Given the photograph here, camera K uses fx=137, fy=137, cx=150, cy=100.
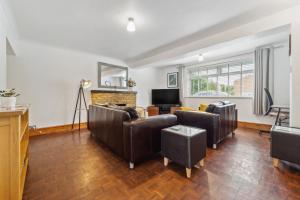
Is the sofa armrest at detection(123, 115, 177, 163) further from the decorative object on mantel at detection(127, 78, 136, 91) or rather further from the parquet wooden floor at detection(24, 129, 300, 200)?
the decorative object on mantel at detection(127, 78, 136, 91)

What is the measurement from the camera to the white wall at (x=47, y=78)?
3.39 meters

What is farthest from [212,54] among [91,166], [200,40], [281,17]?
[91,166]

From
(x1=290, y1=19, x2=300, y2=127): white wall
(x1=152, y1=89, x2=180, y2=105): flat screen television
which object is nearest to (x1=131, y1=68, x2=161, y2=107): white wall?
(x1=152, y1=89, x2=180, y2=105): flat screen television

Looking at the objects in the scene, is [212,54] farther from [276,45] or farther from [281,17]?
[281,17]

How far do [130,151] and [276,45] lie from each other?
4.57m

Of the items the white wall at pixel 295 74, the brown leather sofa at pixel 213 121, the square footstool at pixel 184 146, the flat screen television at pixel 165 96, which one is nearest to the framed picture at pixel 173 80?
the flat screen television at pixel 165 96

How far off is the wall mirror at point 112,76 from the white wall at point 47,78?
1.46 ft

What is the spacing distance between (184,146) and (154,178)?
533 millimetres

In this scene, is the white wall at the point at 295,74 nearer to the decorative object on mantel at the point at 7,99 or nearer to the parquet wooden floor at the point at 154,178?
the parquet wooden floor at the point at 154,178

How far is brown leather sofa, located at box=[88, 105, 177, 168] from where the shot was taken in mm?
1845

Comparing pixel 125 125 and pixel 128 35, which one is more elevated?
pixel 128 35

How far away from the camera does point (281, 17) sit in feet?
7.11

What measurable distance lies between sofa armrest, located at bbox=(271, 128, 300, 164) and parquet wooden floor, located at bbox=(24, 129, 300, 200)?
191 millimetres

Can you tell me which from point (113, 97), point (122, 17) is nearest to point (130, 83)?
point (113, 97)
